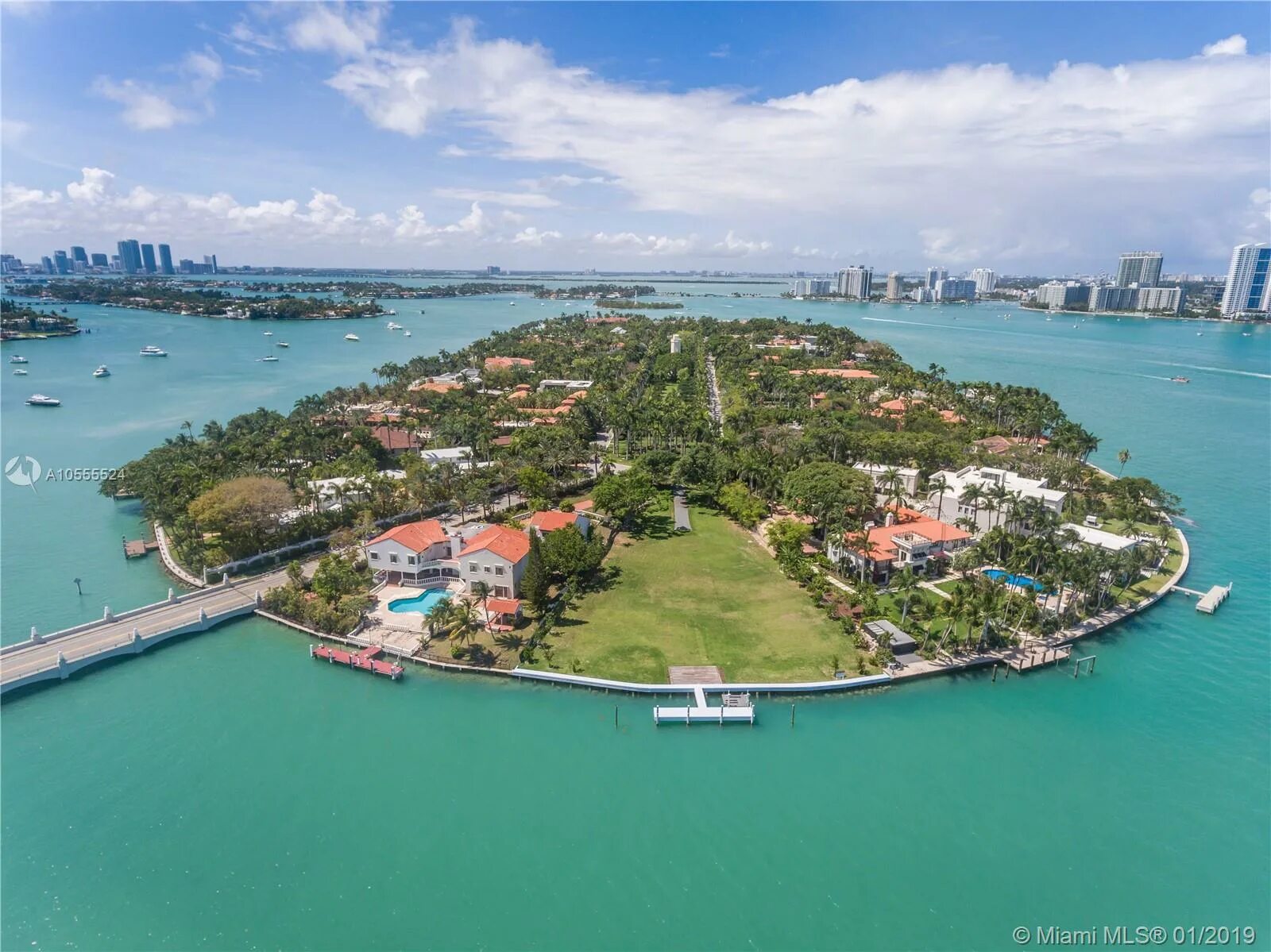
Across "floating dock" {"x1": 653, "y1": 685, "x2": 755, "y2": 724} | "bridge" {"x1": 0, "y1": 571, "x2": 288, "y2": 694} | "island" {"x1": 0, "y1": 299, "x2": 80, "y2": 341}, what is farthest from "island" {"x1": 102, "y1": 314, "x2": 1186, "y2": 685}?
"island" {"x1": 0, "y1": 299, "x2": 80, "y2": 341}

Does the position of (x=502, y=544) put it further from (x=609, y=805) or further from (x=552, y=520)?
(x=609, y=805)

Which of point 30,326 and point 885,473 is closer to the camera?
point 885,473

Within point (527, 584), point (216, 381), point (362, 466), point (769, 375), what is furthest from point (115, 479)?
point (769, 375)

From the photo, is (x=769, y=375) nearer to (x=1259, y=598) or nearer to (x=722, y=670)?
(x=1259, y=598)

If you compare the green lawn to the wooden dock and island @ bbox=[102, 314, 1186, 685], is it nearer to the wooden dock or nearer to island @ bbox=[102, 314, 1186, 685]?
island @ bbox=[102, 314, 1186, 685]

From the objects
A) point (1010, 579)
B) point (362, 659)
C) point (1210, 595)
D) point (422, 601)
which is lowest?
point (362, 659)

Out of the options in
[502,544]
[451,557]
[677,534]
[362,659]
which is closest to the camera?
[362,659]

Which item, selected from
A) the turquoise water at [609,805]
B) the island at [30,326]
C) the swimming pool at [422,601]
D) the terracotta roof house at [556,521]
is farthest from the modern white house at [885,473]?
the island at [30,326]

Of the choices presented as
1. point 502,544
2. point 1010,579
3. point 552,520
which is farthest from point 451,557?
point 1010,579
